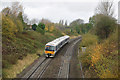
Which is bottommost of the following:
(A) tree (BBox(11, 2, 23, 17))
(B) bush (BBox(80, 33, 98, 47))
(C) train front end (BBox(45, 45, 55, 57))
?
(C) train front end (BBox(45, 45, 55, 57))

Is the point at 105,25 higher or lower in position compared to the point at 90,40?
higher

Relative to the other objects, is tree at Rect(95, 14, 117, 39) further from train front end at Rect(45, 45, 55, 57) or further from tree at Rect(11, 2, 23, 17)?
tree at Rect(11, 2, 23, 17)

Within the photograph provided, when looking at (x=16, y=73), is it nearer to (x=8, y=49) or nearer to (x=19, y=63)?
(x=19, y=63)

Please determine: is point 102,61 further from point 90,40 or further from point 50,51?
point 90,40

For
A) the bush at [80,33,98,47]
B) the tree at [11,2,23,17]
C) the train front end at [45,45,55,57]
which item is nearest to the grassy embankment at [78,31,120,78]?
the bush at [80,33,98,47]

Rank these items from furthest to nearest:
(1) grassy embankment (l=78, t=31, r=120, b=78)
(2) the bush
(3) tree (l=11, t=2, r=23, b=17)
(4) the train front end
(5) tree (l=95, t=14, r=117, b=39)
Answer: (3) tree (l=11, t=2, r=23, b=17) < (5) tree (l=95, t=14, r=117, b=39) < (2) the bush < (4) the train front end < (1) grassy embankment (l=78, t=31, r=120, b=78)

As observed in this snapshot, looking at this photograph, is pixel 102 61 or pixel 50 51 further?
pixel 50 51

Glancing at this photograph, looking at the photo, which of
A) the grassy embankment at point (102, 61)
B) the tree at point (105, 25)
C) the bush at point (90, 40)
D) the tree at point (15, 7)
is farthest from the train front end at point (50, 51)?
the tree at point (15, 7)

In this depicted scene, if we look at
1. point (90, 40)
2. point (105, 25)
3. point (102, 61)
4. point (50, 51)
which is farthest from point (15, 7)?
point (102, 61)

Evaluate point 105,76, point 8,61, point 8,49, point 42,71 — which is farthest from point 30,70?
point 105,76

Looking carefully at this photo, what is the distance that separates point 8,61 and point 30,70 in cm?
299

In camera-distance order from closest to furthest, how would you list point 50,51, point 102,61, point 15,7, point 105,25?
point 102,61 < point 50,51 < point 105,25 < point 15,7

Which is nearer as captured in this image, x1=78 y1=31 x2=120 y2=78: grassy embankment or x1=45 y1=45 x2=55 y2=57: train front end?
x1=78 y1=31 x2=120 y2=78: grassy embankment

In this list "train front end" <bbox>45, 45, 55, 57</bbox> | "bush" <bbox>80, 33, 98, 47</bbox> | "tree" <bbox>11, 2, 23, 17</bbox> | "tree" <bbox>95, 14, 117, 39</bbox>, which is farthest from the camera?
"tree" <bbox>11, 2, 23, 17</bbox>
